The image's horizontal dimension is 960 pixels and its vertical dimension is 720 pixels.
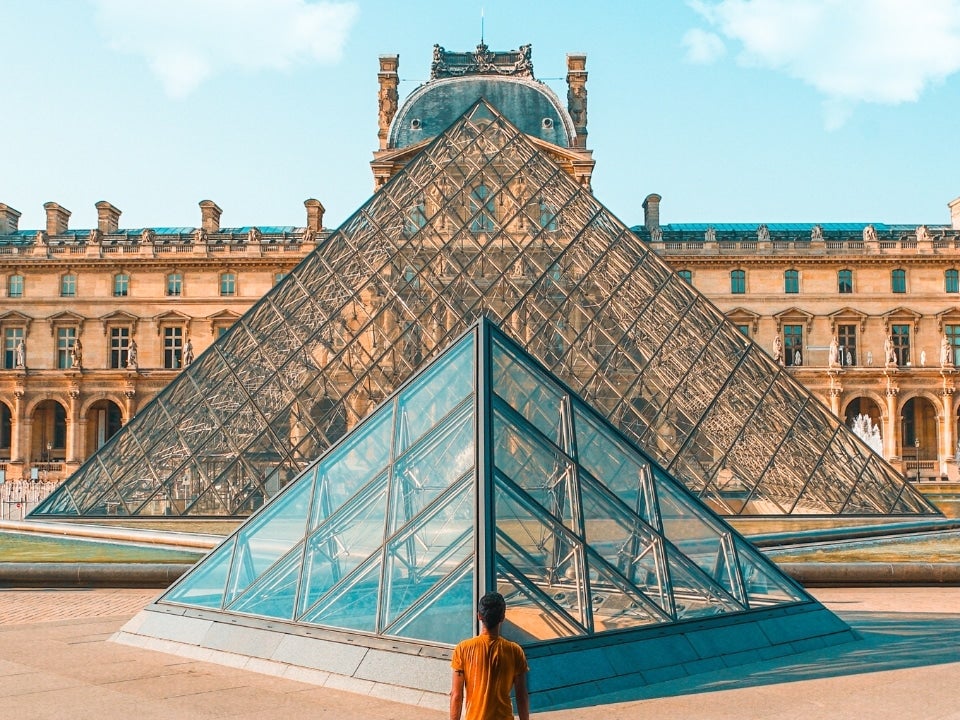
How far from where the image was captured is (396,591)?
21.5ft

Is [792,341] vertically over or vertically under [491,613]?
over

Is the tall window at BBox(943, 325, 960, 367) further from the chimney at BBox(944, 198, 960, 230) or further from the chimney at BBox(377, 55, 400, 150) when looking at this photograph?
the chimney at BBox(377, 55, 400, 150)

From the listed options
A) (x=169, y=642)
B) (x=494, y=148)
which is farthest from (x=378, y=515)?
(x=494, y=148)

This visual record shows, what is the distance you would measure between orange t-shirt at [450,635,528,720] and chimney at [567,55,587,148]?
149 feet

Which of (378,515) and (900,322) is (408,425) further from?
(900,322)

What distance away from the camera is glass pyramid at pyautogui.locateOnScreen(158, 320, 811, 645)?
6.39 m

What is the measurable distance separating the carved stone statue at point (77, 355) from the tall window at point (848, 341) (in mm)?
33794

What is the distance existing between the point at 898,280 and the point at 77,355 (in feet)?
120

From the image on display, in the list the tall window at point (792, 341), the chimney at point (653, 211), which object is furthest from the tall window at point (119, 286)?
the tall window at point (792, 341)

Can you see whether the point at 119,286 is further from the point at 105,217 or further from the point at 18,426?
the point at 18,426

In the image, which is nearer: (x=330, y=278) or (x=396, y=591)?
(x=396, y=591)

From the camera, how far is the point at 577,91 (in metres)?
48.5

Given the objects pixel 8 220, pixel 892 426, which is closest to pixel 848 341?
pixel 892 426

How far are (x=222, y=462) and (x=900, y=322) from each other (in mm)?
36253
